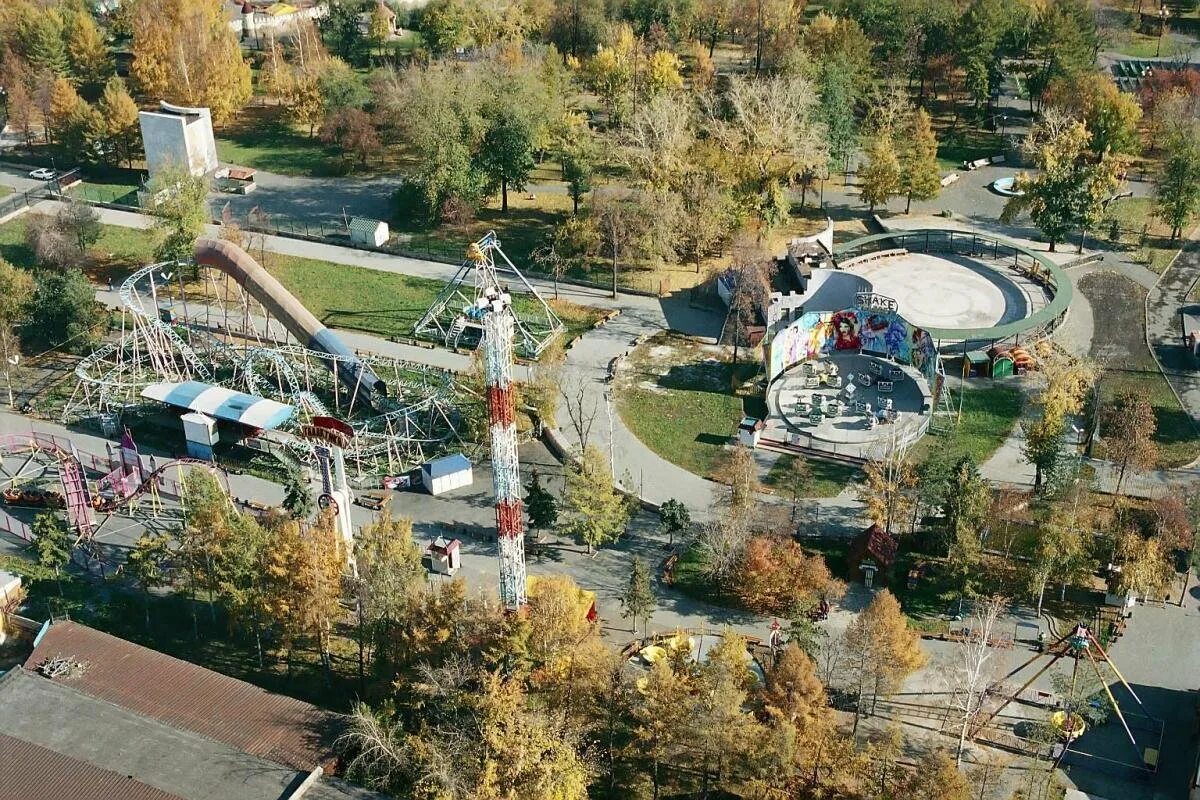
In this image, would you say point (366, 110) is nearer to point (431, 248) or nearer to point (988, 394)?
point (431, 248)

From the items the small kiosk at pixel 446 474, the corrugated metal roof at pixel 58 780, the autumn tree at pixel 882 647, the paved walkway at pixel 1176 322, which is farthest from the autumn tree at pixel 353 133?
the autumn tree at pixel 882 647

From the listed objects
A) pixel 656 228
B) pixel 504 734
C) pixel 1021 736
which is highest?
pixel 656 228

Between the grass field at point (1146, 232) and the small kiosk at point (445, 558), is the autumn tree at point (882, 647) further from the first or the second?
the grass field at point (1146, 232)

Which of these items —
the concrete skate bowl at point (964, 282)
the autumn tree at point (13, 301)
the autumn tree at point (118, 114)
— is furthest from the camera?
the autumn tree at point (118, 114)

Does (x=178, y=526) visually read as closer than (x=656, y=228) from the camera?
Yes

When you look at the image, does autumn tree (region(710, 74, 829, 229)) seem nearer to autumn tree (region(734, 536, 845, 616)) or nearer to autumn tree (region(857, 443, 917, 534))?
autumn tree (region(857, 443, 917, 534))

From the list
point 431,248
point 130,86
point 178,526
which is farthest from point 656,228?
point 130,86

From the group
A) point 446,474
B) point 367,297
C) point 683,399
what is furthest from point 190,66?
point 446,474
